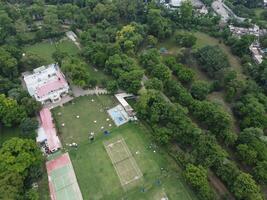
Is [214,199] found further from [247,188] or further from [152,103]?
[152,103]

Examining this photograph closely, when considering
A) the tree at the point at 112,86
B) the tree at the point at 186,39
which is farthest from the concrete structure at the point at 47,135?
the tree at the point at 186,39

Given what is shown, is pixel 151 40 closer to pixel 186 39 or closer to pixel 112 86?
pixel 186 39

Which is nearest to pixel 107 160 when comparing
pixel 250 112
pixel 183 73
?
pixel 183 73

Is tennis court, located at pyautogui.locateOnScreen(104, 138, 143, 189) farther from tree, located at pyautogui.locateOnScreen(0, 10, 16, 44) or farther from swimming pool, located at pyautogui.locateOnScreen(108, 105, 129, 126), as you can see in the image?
tree, located at pyautogui.locateOnScreen(0, 10, 16, 44)

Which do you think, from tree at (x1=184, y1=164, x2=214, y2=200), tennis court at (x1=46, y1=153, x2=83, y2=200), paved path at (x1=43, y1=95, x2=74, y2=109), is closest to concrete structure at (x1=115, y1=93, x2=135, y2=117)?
paved path at (x1=43, y1=95, x2=74, y2=109)

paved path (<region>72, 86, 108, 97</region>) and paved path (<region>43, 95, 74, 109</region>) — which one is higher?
paved path (<region>72, 86, 108, 97</region>)
